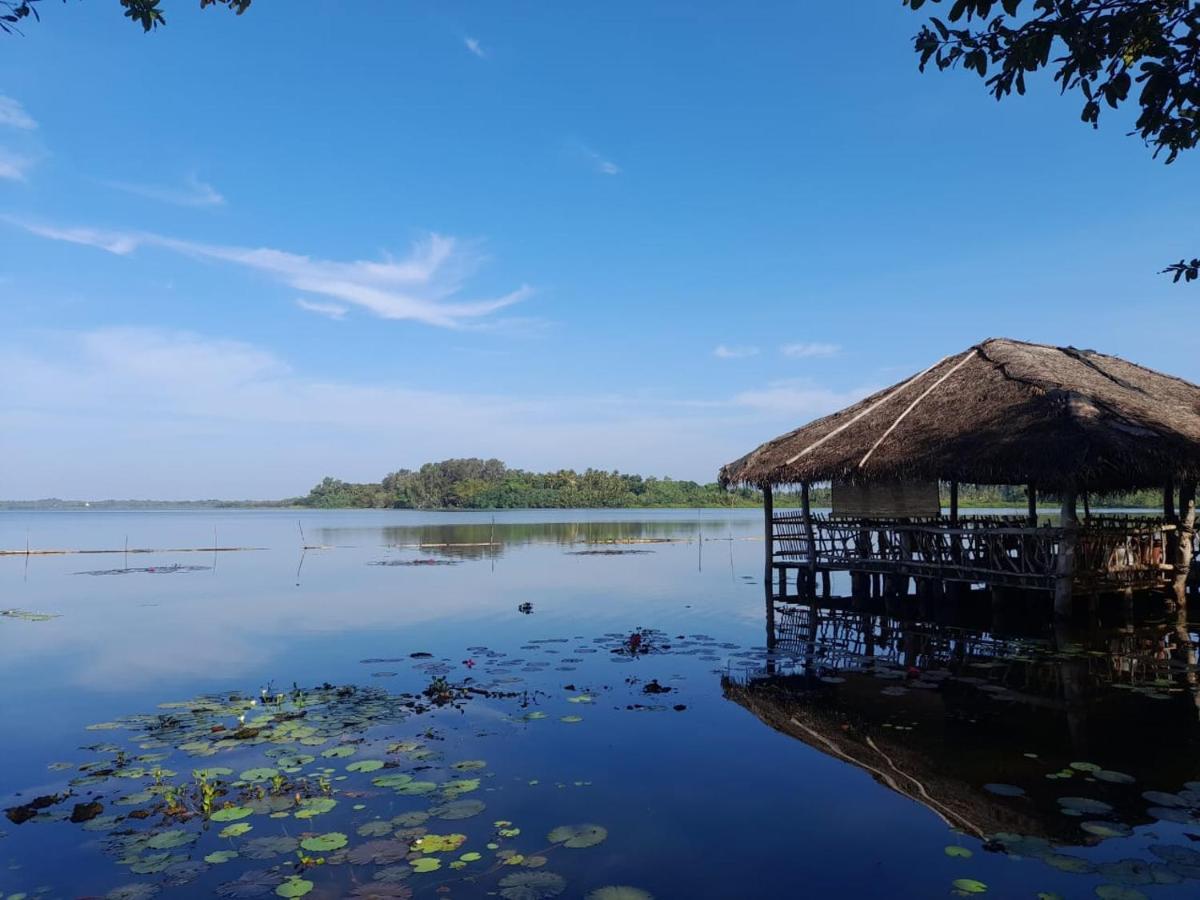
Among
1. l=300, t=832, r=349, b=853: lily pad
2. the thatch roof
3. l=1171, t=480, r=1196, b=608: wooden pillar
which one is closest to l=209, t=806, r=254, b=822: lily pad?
l=300, t=832, r=349, b=853: lily pad

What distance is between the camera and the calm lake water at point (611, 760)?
434 cm

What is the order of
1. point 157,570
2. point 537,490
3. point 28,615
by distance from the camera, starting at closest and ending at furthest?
point 28,615 < point 157,570 < point 537,490

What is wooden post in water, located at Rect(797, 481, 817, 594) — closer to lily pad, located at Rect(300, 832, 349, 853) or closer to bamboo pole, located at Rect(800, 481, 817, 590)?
bamboo pole, located at Rect(800, 481, 817, 590)

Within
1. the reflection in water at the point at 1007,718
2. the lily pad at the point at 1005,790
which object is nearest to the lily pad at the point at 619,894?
the reflection in water at the point at 1007,718

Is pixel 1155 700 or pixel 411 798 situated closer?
pixel 411 798

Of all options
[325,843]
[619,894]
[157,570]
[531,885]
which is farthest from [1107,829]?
[157,570]

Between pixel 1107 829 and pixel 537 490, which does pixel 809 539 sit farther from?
pixel 537 490

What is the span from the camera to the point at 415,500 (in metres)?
111

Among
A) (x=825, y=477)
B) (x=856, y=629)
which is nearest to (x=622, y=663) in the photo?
(x=856, y=629)

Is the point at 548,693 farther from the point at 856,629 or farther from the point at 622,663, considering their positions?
the point at 856,629

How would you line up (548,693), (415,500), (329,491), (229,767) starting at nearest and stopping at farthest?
(229,767), (548,693), (415,500), (329,491)

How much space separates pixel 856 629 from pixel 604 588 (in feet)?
26.6

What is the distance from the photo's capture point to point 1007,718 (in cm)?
705

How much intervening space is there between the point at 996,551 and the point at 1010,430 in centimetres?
211
